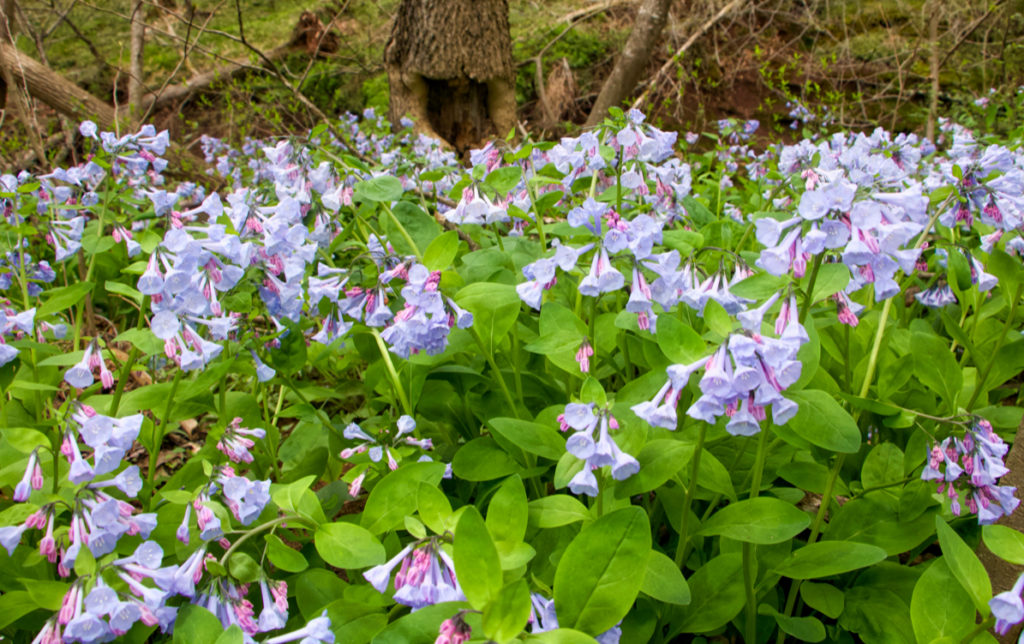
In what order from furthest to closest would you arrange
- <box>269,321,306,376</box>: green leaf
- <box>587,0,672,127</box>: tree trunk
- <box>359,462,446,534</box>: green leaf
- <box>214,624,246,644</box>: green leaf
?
<box>587,0,672,127</box>: tree trunk, <box>269,321,306,376</box>: green leaf, <box>359,462,446,534</box>: green leaf, <box>214,624,246,644</box>: green leaf

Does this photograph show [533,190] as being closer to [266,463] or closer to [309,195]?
[309,195]

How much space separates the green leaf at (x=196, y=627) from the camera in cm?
107

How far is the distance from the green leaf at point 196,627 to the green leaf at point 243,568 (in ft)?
0.22

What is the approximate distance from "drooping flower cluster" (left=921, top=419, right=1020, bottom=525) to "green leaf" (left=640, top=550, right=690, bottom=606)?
53 centimetres

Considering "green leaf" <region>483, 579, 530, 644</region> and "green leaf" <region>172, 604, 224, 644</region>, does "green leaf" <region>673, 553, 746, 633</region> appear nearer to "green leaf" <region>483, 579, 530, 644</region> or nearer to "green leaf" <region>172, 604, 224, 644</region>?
"green leaf" <region>483, 579, 530, 644</region>

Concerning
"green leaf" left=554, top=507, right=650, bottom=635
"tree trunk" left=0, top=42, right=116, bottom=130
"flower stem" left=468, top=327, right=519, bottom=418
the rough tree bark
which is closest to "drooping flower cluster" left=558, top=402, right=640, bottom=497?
"green leaf" left=554, top=507, right=650, bottom=635

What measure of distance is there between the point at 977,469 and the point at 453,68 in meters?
4.69

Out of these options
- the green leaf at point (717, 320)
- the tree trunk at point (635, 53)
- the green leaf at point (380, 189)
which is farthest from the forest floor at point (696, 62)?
the green leaf at point (717, 320)

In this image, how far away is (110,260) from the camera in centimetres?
280

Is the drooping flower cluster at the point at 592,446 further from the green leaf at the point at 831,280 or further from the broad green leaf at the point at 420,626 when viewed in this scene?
the green leaf at the point at 831,280

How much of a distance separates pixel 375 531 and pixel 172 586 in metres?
0.35

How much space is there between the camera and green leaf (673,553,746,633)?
136 centimetres

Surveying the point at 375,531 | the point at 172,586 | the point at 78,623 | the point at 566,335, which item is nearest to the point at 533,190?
the point at 566,335

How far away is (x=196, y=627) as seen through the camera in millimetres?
1077
